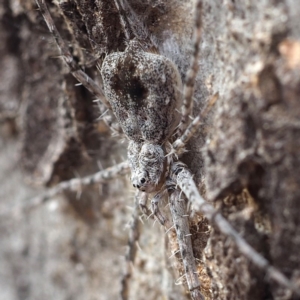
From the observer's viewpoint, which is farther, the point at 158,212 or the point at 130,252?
the point at 130,252

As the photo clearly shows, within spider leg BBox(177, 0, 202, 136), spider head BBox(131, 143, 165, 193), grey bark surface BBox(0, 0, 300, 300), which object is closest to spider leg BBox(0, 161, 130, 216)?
grey bark surface BBox(0, 0, 300, 300)

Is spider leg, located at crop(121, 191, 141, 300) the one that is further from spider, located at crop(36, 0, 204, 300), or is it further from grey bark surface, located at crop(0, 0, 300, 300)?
spider, located at crop(36, 0, 204, 300)

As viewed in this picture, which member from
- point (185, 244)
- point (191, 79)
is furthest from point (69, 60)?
point (185, 244)

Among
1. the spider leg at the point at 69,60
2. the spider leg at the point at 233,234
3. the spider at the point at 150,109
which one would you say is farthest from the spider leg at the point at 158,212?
the spider leg at the point at 69,60

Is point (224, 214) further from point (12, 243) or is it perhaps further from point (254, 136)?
point (12, 243)

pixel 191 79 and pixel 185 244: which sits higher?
pixel 191 79

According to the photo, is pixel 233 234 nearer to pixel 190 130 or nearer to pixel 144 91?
pixel 190 130
